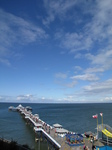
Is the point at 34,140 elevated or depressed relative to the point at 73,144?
depressed

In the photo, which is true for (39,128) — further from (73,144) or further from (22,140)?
(73,144)

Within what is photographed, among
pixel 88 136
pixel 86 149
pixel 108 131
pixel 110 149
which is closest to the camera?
pixel 110 149

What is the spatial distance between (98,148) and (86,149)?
170cm

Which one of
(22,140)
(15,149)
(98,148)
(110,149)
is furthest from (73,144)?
(22,140)

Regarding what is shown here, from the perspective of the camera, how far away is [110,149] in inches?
677

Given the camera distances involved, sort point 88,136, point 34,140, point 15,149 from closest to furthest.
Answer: point 15,149 → point 88,136 → point 34,140

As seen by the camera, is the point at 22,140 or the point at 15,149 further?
the point at 22,140

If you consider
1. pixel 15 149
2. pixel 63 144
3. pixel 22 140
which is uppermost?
pixel 15 149

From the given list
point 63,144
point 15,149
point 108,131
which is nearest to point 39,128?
point 63,144

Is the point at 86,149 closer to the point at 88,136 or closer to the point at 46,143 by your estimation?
the point at 88,136

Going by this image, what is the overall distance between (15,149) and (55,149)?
410 inches

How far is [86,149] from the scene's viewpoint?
18.5 meters

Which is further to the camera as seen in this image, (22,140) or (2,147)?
(22,140)

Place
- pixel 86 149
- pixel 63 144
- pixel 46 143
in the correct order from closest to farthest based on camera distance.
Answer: pixel 86 149 < pixel 63 144 < pixel 46 143
